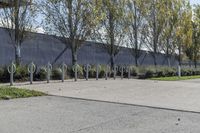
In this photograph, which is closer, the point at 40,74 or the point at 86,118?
the point at 86,118

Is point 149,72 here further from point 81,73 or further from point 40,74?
point 40,74

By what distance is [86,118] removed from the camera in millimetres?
9820

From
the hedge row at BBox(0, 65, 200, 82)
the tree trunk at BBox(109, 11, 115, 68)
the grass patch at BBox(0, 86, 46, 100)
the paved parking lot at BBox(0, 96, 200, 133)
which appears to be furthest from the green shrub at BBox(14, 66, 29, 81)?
the tree trunk at BBox(109, 11, 115, 68)

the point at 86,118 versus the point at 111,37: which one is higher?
the point at 111,37

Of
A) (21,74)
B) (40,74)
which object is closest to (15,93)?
(21,74)

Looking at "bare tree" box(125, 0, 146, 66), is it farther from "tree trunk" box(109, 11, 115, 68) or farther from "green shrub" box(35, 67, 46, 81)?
"green shrub" box(35, 67, 46, 81)

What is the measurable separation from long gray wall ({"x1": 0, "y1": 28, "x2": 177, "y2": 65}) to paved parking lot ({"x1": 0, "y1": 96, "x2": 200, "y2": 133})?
12.6 metres

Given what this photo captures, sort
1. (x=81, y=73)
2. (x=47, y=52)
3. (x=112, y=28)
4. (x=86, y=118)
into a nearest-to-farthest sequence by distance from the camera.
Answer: (x=86, y=118), (x=81, y=73), (x=47, y=52), (x=112, y=28)

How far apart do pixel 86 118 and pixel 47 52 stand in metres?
18.9

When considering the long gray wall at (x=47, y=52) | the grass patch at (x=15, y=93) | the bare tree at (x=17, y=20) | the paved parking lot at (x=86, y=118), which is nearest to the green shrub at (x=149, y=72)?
the long gray wall at (x=47, y=52)

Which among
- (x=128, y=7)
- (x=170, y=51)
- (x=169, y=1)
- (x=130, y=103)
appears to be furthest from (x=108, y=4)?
(x=130, y=103)

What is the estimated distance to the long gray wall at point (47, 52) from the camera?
80.9 ft

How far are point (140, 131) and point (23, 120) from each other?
255 centimetres

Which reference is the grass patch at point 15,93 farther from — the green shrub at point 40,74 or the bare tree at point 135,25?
the bare tree at point 135,25
